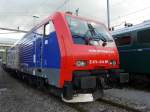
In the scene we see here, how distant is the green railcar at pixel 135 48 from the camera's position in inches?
438

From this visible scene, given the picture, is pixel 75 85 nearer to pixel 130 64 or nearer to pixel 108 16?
pixel 130 64

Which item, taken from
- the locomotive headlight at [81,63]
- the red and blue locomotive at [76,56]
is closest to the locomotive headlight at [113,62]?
the red and blue locomotive at [76,56]

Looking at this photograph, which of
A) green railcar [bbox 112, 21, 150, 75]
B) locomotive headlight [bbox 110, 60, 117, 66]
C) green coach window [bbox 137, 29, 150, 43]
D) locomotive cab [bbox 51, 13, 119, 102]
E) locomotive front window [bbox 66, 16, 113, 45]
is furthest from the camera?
green railcar [bbox 112, 21, 150, 75]

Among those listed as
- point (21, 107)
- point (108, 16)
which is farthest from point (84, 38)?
point (108, 16)

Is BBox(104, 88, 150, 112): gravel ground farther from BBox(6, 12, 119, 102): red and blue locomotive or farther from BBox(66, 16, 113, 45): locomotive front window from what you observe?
BBox(66, 16, 113, 45): locomotive front window

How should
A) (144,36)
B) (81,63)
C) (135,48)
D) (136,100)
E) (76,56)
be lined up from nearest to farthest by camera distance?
1. (76,56)
2. (81,63)
3. (136,100)
4. (144,36)
5. (135,48)

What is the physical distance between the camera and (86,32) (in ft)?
28.5

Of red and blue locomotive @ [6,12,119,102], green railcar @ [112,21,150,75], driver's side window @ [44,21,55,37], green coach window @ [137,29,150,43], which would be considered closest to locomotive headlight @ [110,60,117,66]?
red and blue locomotive @ [6,12,119,102]

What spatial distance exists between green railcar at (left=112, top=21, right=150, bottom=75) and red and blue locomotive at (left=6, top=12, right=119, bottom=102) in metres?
2.43

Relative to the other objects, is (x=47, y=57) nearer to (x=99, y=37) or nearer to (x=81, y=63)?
(x=81, y=63)

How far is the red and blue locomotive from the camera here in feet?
25.7

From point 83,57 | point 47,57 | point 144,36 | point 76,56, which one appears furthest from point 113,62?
point 144,36

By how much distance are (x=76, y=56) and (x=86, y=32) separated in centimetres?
110

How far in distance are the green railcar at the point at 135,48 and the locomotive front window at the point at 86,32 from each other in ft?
8.05
